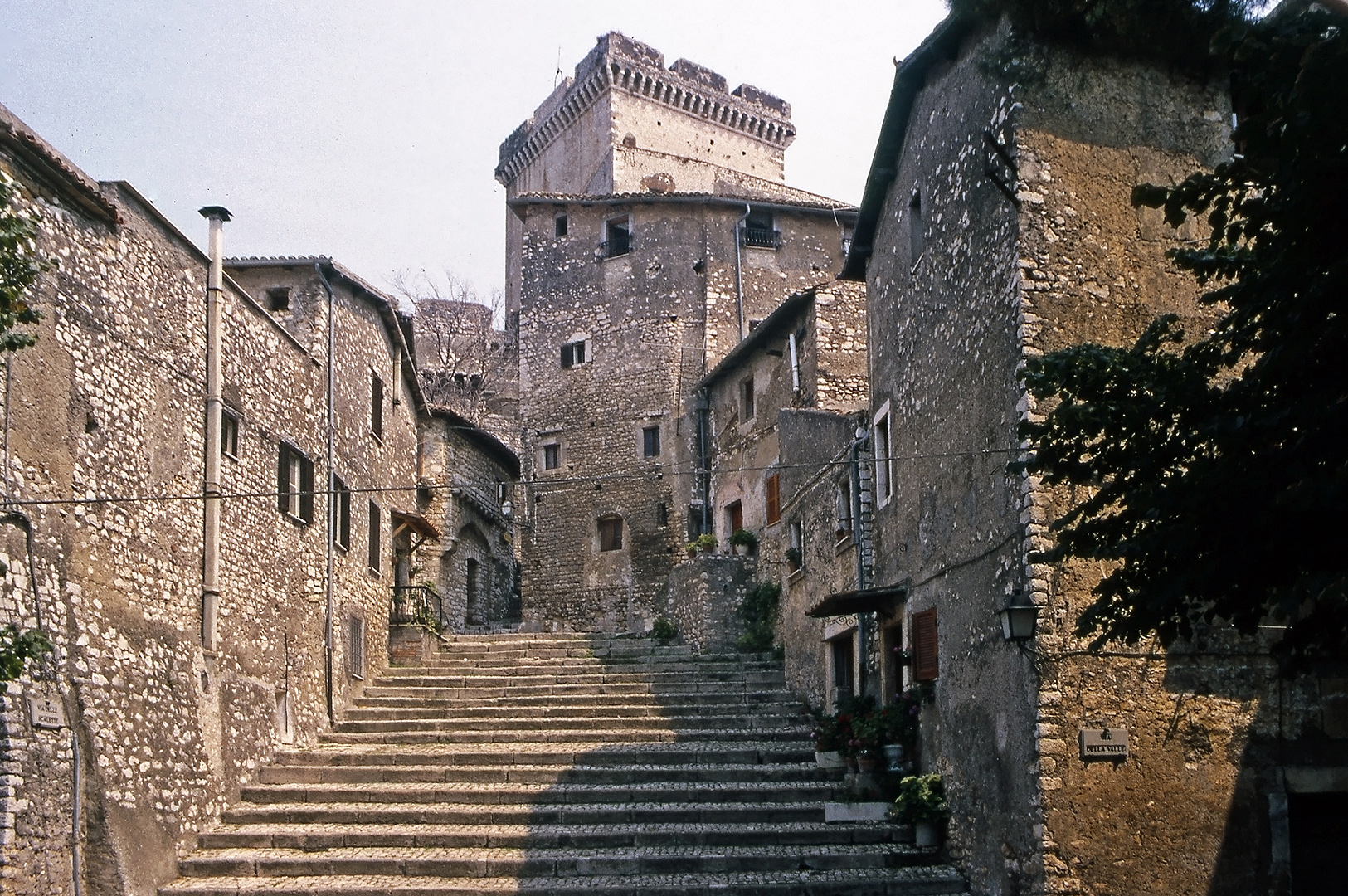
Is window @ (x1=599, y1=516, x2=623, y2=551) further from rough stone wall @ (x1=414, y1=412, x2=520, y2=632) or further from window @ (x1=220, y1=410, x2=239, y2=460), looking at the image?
window @ (x1=220, y1=410, x2=239, y2=460)

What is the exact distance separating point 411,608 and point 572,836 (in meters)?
9.48

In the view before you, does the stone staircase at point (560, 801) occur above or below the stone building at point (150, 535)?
below

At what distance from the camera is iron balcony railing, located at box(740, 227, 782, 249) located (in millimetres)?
34344

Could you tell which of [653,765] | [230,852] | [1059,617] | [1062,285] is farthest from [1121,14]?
[230,852]

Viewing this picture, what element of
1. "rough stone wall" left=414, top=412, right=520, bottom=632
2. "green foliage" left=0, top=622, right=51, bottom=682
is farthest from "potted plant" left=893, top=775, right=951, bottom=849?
"rough stone wall" left=414, top=412, right=520, bottom=632

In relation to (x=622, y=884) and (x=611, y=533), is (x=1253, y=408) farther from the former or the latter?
(x=611, y=533)

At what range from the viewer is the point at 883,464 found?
1598 centimetres

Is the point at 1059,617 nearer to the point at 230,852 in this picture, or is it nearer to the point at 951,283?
the point at 951,283

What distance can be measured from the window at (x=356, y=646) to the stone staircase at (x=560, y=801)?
0.49 meters

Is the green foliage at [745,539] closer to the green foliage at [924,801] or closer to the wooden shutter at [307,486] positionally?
the wooden shutter at [307,486]

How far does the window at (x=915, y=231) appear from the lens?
14.3 metres

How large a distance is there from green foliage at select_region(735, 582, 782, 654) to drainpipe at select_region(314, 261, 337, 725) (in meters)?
7.66

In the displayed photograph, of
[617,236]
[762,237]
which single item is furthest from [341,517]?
[762,237]

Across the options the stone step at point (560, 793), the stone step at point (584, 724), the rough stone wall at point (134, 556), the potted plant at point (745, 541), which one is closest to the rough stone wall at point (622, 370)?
the potted plant at point (745, 541)
